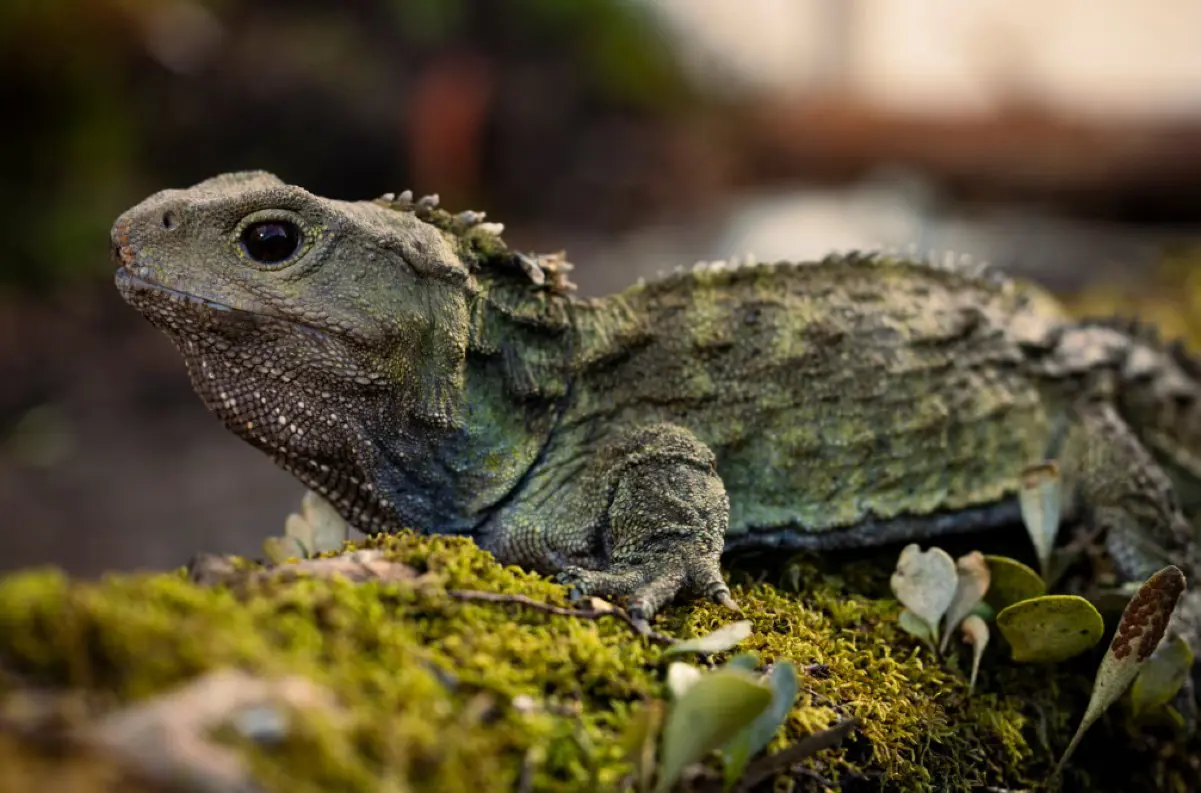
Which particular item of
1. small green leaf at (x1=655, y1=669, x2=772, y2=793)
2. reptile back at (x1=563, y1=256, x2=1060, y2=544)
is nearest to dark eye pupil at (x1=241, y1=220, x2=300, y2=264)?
reptile back at (x1=563, y1=256, x2=1060, y2=544)

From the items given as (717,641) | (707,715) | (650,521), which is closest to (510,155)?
(650,521)

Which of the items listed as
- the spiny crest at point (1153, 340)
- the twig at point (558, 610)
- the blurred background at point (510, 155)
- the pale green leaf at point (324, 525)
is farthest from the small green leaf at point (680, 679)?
the blurred background at point (510, 155)

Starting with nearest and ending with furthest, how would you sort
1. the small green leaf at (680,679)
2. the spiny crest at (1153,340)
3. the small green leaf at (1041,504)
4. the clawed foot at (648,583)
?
the small green leaf at (680,679)
the clawed foot at (648,583)
the small green leaf at (1041,504)
the spiny crest at (1153,340)

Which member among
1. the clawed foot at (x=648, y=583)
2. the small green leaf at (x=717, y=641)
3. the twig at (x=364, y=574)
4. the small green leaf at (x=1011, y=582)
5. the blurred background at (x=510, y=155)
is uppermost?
the blurred background at (x=510, y=155)

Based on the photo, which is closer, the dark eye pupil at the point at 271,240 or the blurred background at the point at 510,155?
the dark eye pupil at the point at 271,240

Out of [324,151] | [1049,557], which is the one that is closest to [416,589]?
[1049,557]

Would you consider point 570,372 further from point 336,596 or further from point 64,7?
point 64,7

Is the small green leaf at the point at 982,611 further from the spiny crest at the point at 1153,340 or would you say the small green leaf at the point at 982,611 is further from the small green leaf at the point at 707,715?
the spiny crest at the point at 1153,340
